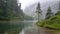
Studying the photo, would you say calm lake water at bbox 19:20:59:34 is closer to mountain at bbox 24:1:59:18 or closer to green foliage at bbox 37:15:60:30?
green foliage at bbox 37:15:60:30

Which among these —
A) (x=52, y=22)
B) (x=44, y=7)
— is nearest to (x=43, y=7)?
(x=44, y=7)

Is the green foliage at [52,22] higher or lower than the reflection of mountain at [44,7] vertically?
lower

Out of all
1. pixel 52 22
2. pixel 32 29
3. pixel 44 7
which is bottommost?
pixel 32 29

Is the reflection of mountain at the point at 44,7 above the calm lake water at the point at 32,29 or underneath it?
above

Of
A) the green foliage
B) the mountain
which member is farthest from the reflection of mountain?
the green foliage

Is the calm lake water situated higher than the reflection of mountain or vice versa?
the reflection of mountain

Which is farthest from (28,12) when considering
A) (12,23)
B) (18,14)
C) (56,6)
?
(56,6)

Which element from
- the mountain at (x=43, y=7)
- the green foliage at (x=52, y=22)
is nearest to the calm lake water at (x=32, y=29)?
the green foliage at (x=52, y=22)

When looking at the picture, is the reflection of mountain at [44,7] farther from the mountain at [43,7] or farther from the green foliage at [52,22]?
the green foliage at [52,22]

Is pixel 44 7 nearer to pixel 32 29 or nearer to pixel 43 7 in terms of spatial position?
pixel 43 7

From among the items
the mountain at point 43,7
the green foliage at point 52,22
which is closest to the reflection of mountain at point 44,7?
the mountain at point 43,7

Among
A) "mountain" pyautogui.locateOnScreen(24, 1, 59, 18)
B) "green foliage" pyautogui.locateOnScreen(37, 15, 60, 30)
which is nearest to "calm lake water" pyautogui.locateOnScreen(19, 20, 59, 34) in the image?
"green foliage" pyautogui.locateOnScreen(37, 15, 60, 30)

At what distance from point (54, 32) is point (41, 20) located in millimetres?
384

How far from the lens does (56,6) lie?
111 inches
